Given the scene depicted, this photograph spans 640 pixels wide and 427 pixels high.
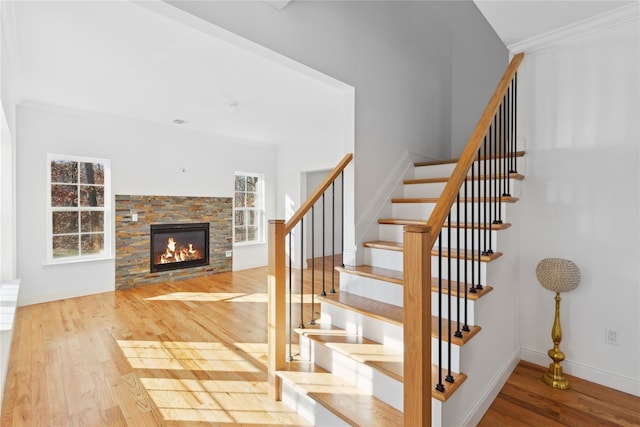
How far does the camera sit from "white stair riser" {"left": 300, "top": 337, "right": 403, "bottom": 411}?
65.9 inches

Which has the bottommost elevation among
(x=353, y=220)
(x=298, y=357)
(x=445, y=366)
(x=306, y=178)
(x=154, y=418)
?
(x=154, y=418)

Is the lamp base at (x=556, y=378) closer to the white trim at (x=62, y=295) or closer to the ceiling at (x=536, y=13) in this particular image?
the ceiling at (x=536, y=13)

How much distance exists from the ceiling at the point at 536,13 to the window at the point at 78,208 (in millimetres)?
5265

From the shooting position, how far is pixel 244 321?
3.53 meters

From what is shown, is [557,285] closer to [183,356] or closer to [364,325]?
[364,325]

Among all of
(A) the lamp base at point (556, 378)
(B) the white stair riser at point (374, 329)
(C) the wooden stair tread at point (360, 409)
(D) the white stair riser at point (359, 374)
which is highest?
(B) the white stair riser at point (374, 329)

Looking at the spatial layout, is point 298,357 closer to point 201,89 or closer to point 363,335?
point 363,335

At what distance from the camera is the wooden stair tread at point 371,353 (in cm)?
160

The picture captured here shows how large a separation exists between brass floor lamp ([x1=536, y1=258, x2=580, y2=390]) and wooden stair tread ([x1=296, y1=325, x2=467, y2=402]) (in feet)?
3.76

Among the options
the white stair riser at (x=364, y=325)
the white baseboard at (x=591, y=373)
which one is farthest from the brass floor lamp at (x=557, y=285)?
the white stair riser at (x=364, y=325)

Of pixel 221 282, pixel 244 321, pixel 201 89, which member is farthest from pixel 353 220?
pixel 221 282

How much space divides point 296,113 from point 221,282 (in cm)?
311

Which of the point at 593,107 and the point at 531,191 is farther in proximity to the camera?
the point at 531,191

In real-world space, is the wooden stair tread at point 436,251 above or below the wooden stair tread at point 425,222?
below
